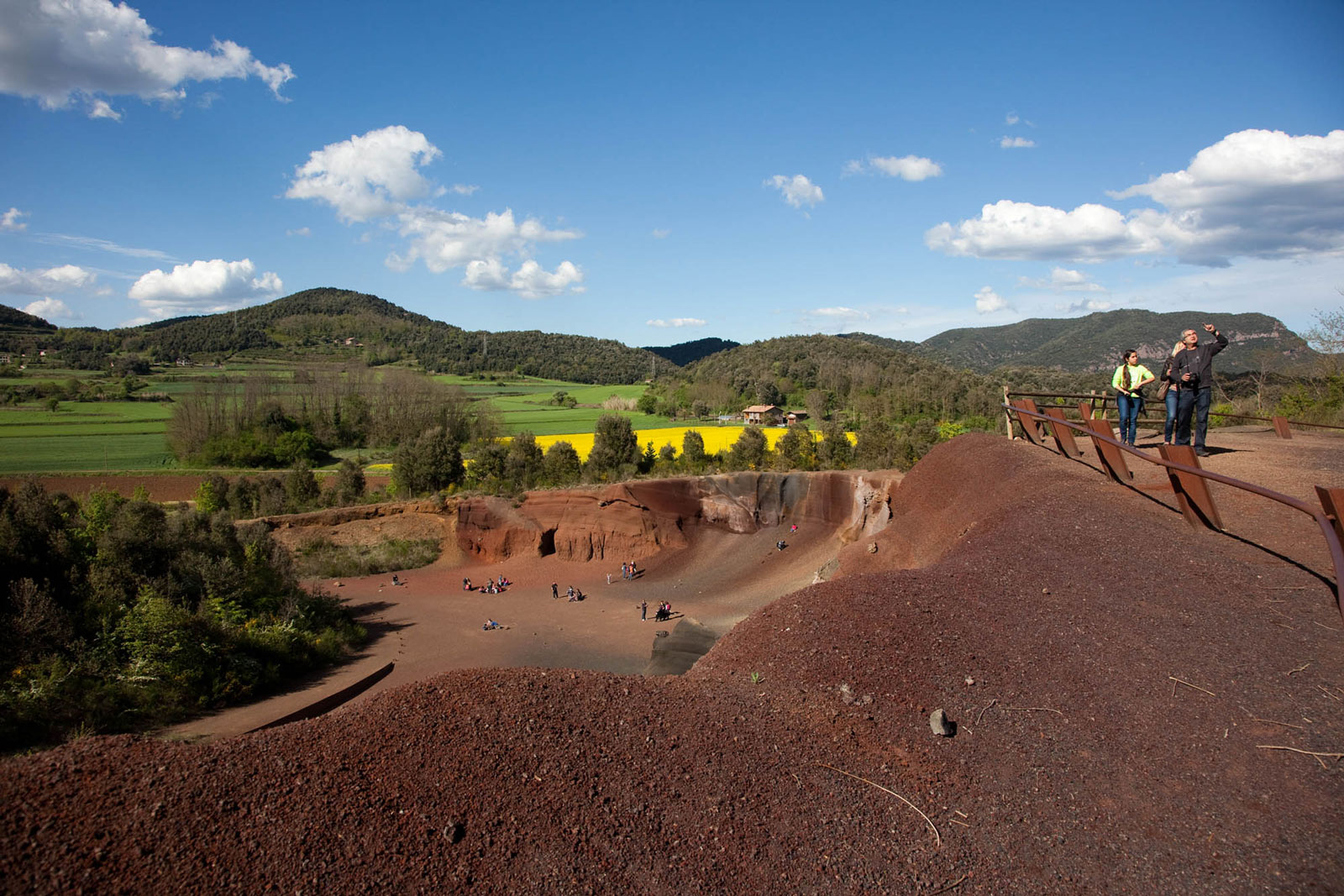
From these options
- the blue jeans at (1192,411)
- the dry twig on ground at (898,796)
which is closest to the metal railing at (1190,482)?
the blue jeans at (1192,411)

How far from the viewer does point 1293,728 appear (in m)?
4.65

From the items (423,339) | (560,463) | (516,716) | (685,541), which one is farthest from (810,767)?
(423,339)

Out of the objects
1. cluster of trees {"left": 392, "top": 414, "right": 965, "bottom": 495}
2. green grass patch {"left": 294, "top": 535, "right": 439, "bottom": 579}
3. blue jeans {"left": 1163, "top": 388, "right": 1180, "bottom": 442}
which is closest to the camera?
blue jeans {"left": 1163, "top": 388, "right": 1180, "bottom": 442}

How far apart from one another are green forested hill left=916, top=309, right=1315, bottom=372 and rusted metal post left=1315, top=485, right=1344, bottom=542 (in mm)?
26108

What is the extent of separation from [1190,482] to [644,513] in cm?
2188

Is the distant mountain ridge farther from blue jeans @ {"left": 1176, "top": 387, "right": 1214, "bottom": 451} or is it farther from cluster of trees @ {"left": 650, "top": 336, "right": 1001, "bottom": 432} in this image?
Answer: blue jeans @ {"left": 1176, "top": 387, "right": 1214, "bottom": 451}

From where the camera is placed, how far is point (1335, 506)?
5281 mm

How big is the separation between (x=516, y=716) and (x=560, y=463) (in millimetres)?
29580

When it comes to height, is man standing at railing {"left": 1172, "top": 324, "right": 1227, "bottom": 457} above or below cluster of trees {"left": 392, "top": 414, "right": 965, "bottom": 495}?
above

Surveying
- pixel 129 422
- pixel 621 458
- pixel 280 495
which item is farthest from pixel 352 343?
pixel 621 458

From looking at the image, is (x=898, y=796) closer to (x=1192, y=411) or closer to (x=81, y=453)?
(x=1192, y=411)

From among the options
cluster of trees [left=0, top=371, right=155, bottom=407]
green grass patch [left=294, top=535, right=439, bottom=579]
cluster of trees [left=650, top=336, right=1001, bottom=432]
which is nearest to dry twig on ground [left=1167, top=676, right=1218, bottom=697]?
green grass patch [left=294, top=535, right=439, bottom=579]

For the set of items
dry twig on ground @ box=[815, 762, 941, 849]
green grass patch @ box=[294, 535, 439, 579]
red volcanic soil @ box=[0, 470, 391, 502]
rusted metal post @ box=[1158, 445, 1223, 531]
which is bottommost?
green grass patch @ box=[294, 535, 439, 579]

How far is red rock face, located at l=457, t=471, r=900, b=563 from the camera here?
1102 inches
